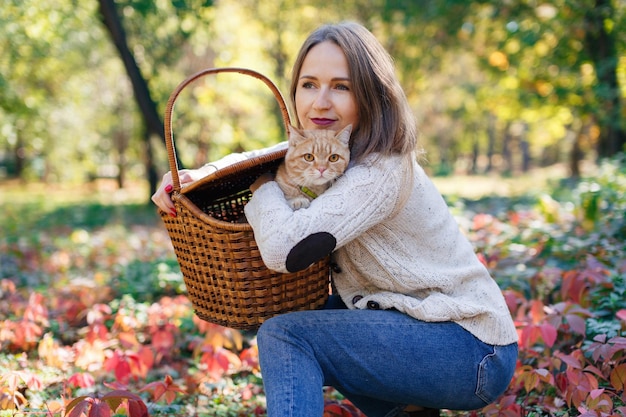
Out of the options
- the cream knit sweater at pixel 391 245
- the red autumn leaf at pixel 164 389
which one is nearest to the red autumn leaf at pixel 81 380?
the red autumn leaf at pixel 164 389

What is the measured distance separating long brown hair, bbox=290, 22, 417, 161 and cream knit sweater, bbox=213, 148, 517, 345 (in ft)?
0.42

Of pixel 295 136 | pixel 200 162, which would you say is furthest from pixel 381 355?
pixel 200 162

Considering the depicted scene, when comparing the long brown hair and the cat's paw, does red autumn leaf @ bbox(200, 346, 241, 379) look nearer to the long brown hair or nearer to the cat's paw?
the cat's paw

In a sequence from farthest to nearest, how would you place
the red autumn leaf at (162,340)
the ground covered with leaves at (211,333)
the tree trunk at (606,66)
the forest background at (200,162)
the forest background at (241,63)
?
the forest background at (241,63), the tree trunk at (606,66), the red autumn leaf at (162,340), the forest background at (200,162), the ground covered with leaves at (211,333)

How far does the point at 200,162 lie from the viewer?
14766 mm

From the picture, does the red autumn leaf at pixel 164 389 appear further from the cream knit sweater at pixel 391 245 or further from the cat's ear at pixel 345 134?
the cat's ear at pixel 345 134

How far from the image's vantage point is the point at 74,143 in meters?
22.9

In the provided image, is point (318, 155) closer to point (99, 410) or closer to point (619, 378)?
point (99, 410)

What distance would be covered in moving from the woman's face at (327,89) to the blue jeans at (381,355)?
776 mm

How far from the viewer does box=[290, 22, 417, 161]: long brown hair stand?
2.03 metres

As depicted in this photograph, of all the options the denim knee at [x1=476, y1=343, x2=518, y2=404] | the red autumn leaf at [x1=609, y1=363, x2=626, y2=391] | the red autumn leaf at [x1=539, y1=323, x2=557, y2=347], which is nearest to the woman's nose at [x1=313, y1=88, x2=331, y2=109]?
the denim knee at [x1=476, y1=343, x2=518, y2=404]

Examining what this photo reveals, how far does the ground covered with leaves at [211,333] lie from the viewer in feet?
7.58

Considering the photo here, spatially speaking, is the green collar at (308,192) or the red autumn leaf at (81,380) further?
the red autumn leaf at (81,380)

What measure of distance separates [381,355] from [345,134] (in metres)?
0.81
